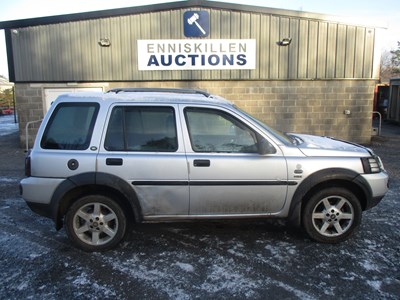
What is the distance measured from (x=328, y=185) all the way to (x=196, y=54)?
8.09 m

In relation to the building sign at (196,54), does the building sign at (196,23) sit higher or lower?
higher

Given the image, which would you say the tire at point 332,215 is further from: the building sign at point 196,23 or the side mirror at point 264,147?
the building sign at point 196,23

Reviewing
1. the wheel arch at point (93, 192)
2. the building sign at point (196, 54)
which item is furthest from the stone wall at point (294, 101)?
the wheel arch at point (93, 192)

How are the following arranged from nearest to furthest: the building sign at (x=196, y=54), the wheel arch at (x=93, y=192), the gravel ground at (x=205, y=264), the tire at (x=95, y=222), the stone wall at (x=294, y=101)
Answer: the gravel ground at (x=205, y=264) < the wheel arch at (x=93, y=192) < the tire at (x=95, y=222) < the building sign at (x=196, y=54) < the stone wall at (x=294, y=101)

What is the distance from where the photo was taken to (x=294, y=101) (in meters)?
11.5

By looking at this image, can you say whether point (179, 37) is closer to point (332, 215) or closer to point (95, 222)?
point (95, 222)

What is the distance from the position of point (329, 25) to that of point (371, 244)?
8997 millimetres

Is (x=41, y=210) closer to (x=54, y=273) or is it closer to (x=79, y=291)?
(x=54, y=273)

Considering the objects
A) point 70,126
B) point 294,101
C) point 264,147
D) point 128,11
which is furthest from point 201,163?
point 128,11

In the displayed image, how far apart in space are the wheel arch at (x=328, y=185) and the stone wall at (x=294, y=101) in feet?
25.2

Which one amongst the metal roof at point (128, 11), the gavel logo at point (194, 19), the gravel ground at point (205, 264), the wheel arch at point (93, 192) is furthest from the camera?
the gavel logo at point (194, 19)

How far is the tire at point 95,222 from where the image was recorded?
12.3 ft

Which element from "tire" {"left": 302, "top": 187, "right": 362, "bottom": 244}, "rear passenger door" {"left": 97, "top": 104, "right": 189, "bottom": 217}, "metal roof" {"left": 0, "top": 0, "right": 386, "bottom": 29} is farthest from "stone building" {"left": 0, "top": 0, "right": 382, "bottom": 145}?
"tire" {"left": 302, "top": 187, "right": 362, "bottom": 244}

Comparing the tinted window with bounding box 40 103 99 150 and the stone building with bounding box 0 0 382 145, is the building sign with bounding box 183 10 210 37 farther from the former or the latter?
the tinted window with bounding box 40 103 99 150
